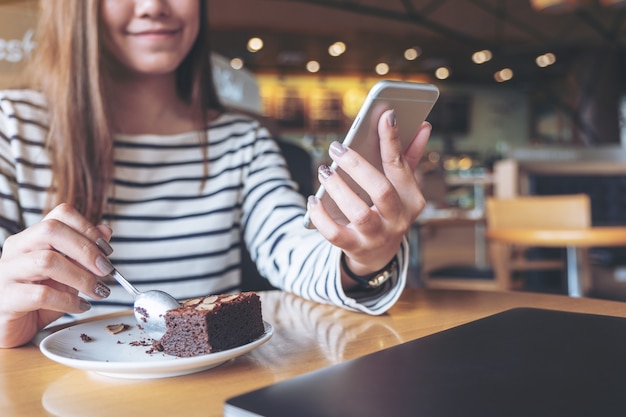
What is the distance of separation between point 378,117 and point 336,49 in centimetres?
867

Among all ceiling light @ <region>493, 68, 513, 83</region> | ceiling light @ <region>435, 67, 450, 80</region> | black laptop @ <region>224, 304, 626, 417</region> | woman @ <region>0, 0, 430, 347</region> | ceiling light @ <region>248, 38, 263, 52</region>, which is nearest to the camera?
black laptop @ <region>224, 304, 626, 417</region>

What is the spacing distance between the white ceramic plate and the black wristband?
10.5 inches

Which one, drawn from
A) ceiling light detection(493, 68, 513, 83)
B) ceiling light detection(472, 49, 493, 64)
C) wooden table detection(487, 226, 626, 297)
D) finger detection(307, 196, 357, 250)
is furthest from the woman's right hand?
ceiling light detection(493, 68, 513, 83)

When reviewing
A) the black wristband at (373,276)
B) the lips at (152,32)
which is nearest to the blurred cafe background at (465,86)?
the lips at (152,32)

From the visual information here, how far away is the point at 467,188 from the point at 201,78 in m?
10.2

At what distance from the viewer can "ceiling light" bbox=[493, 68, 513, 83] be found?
1116 centimetres

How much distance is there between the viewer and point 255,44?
28.2 feet

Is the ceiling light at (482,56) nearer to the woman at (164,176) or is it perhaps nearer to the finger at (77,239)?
the woman at (164,176)

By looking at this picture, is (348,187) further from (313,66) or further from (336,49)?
(313,66)

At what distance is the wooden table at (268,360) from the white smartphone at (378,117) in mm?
155

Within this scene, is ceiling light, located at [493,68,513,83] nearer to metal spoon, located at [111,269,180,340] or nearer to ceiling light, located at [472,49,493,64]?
ceiling light, located at [472,49,493,64]

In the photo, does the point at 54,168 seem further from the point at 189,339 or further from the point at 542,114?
the point at 542,114

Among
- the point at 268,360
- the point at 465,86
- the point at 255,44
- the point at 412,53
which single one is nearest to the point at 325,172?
the point at 268,360

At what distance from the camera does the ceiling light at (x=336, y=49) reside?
887cm
